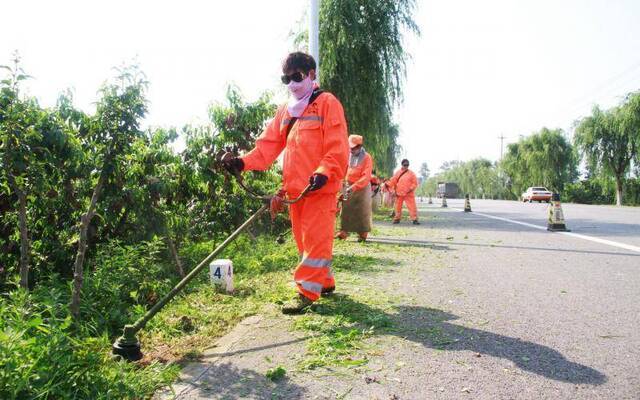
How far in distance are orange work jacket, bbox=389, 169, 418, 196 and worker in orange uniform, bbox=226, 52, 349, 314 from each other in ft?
31.7

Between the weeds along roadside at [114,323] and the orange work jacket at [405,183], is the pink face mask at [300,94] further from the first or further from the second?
the orange work jacket at [405,183]

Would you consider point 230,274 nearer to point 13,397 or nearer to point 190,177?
point 190,177

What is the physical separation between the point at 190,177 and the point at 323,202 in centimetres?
239

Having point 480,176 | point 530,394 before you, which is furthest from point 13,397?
point 480,176

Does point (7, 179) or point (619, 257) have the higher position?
point (7, 179)

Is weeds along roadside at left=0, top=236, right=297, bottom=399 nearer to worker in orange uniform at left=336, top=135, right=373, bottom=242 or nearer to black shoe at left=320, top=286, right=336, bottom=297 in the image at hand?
black shoe at left=320, top=286, right=336, bottom=297

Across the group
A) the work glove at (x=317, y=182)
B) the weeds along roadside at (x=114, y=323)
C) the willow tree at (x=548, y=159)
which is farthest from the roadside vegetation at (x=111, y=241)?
the willow tree at (x=548, y=159)

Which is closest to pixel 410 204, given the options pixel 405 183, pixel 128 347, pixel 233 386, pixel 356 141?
pixel 405 183

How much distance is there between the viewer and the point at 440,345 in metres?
3.05

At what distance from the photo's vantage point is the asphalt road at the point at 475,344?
2412 millimetres

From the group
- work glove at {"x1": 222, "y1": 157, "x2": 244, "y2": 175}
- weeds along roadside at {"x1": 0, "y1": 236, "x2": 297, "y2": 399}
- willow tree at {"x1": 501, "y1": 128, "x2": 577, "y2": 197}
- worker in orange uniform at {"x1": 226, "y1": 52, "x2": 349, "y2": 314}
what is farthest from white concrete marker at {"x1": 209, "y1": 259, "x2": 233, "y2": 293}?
willow tree at {"x1": 501, "y1": 128, "x2": 577, "y2": 197}

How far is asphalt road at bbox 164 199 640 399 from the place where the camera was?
241cm

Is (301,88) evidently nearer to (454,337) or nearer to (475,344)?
(454,337)

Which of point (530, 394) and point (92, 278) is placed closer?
point (530, 394)
